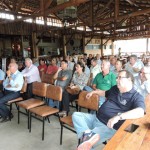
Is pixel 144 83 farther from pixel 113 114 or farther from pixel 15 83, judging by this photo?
pixel 15 83

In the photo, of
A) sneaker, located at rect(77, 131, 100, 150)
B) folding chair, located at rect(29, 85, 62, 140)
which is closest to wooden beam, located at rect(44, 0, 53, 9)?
folding chair, located at rect(29, 85, 62, 140)

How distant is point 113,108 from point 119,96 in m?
0.16

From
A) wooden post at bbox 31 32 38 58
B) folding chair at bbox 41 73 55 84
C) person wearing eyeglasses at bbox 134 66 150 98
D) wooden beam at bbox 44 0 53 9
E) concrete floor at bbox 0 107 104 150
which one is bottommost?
concrete floor at bbox 0 107 104 150

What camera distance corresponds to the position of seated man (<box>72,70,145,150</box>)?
5.78 ft

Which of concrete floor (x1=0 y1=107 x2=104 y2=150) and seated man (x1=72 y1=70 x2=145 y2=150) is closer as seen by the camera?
seated man (x1=72 y1=70 x2=145 y2=150)

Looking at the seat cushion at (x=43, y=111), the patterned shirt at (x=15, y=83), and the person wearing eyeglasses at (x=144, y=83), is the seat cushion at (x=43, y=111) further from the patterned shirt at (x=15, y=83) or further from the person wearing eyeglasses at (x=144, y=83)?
the person wearing eyeglasses at (x=144, y=83)

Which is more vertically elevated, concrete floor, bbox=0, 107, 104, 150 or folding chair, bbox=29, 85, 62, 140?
folding chair, bbox=29, 85, 62, 140

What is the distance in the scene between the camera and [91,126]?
2.23 m

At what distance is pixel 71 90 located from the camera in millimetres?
3764

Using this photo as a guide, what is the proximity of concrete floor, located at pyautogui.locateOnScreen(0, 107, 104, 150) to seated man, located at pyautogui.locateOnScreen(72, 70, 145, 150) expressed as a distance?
2.20ft

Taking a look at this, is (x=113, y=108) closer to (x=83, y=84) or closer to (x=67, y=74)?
(x=83, y=84)

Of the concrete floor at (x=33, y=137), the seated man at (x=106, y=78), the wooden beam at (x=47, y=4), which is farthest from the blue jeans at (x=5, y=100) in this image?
the wooden beam at (x=47, y=4)

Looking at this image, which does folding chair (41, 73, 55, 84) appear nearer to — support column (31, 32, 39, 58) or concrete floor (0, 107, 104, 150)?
concrete floor (0, 107, 104, 150)

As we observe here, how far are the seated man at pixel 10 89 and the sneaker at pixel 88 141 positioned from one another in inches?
91.7
